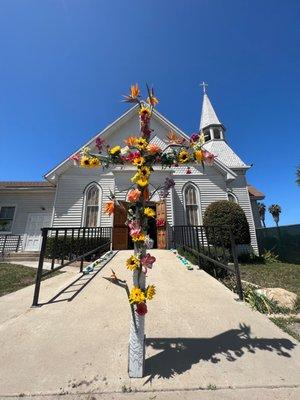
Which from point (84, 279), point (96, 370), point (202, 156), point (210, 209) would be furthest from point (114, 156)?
point (210, 209)

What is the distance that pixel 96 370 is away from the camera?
214 centimetres

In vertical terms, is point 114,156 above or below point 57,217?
below

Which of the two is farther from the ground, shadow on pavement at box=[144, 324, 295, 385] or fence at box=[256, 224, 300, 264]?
fence at box=[256, 224, 300, 264]

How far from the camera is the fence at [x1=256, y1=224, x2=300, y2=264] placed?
12414mm

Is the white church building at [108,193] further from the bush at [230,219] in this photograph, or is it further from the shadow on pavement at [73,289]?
the shadow on pavement at [73,289]

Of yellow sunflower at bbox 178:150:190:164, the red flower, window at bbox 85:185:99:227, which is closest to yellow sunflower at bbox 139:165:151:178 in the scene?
yellow sunflower at bbox 178:150:190:164

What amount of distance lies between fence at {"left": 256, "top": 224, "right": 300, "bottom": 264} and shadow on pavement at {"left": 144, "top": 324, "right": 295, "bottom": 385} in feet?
38.2

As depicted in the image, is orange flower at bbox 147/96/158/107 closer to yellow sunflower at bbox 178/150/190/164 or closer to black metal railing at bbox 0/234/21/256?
yellow sunflower at bbox 178/150/190/164

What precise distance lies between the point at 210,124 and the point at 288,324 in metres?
19.4

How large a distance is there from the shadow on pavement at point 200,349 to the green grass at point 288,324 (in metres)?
0.42

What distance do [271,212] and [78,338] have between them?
43876 mm

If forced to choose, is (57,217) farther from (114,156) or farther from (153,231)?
(114,156)

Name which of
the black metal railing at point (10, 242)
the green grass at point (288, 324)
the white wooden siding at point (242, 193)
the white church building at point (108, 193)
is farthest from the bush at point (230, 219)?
the black metal railing at point (10, 242)

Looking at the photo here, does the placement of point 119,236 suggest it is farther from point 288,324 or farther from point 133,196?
point 133,196
